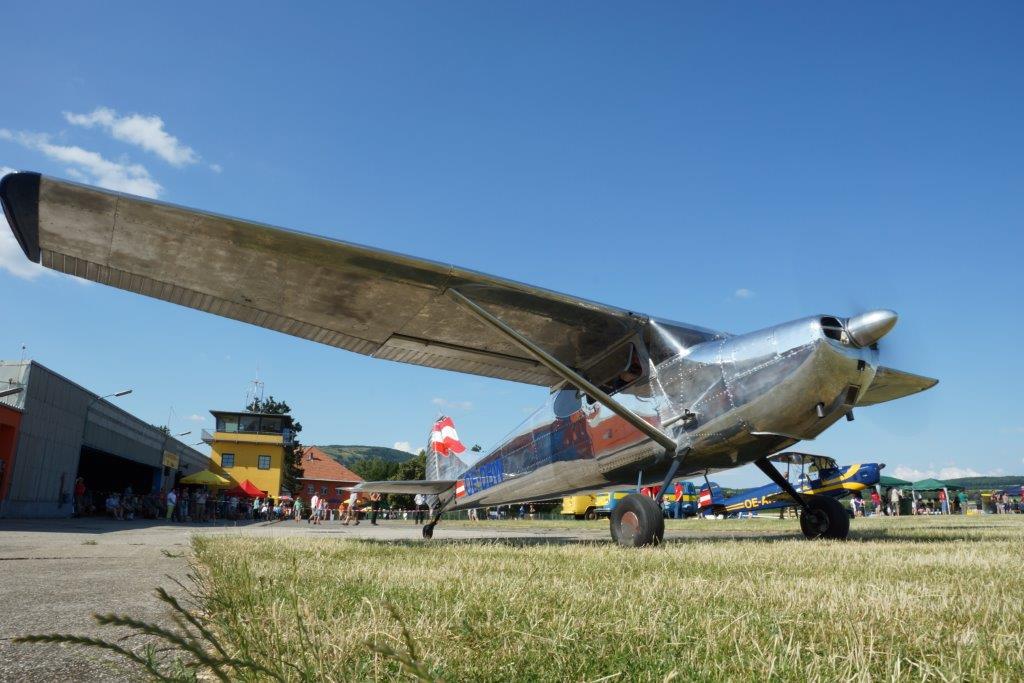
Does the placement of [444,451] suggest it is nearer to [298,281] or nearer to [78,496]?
[298,281]

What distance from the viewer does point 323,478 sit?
317 ft

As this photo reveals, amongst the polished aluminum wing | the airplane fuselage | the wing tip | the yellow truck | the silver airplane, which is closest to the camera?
the wing tip

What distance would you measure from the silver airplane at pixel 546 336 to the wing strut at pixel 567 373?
0.07 feet

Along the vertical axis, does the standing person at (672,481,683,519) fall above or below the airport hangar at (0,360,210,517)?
below

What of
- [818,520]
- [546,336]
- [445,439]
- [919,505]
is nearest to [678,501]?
[919,505]

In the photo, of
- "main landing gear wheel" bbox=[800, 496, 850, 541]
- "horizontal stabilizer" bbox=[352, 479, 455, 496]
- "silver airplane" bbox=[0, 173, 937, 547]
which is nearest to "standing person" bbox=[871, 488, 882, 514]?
"silver airplane" bbox=[0, 173, 937, 547]

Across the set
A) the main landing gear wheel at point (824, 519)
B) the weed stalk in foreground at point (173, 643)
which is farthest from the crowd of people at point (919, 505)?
the weed stalk in foreground at point (173, 643)

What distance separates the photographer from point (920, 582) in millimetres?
3160

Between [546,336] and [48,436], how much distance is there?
24.0 metres

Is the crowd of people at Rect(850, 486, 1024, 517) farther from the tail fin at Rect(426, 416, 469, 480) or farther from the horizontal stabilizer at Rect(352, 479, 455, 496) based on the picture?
the horizontal stabilizer at Rect(352, 479, 455, 496)

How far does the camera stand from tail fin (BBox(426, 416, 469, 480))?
13094mm

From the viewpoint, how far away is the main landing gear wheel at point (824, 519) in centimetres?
785

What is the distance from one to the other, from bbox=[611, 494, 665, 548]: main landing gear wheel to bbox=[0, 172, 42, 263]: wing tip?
5881 mm

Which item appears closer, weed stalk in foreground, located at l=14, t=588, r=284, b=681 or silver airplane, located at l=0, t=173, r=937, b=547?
weed stalk in foreground, located at l=14, t=588, r=284, b=681
